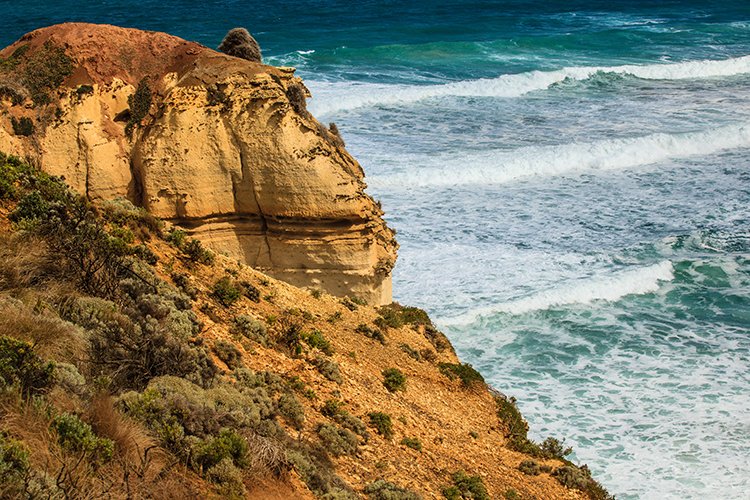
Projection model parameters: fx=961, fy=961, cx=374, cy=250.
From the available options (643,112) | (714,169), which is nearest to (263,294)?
(714,169)

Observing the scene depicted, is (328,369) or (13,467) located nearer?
(13,467)

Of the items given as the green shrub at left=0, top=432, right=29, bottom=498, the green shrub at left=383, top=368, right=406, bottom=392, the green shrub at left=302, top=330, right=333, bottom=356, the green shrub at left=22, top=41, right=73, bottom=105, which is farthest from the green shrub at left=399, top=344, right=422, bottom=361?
the green shrub at left=0, top=432, right=29, bottom=498

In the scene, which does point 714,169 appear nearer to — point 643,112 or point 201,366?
point 643,112

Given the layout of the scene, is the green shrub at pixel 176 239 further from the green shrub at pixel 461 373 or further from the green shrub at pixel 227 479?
the green shrub at pixel 227 479

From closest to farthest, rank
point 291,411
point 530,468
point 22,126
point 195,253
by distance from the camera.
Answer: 1. point 291,411
2. point 530,468
3. point 195,253
4. point 22,126

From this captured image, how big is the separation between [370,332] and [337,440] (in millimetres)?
4189

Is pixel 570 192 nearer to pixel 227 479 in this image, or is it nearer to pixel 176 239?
pixel 176 239

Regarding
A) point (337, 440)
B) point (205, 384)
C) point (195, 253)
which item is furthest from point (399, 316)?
point (205, 384)

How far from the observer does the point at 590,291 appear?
24.8 metres

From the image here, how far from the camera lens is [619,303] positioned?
24469mm

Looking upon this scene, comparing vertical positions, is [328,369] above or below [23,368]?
below

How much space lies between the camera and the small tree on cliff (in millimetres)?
17031

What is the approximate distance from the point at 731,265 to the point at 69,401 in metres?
22.4

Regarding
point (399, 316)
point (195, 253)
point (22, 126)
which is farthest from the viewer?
point (399, 316)
